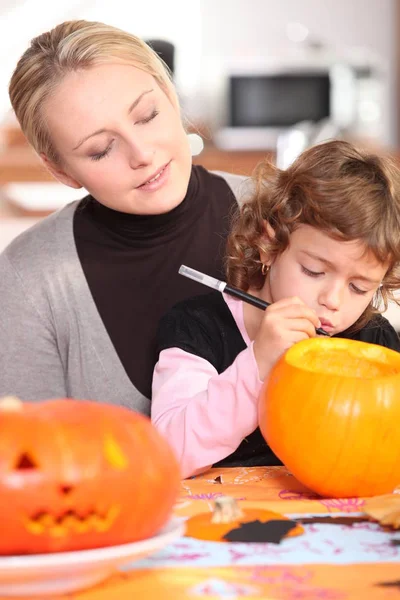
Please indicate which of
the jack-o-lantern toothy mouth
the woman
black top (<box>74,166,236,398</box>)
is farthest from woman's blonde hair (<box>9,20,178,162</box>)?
the jack-o-lantern toothy mouth

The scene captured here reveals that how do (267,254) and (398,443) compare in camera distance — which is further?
(267,254)

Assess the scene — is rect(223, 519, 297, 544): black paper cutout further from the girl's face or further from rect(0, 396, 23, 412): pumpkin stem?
the girl's face

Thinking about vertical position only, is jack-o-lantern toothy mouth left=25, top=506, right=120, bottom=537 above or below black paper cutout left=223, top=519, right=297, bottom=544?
above

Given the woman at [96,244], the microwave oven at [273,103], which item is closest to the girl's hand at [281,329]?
the woman at [96,244]

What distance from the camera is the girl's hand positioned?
41.5 inches

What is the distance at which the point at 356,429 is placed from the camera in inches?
35.1

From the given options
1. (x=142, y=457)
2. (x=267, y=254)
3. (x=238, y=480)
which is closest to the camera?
(x=142, y=457)

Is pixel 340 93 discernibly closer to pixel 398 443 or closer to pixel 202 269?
pixel 202 269

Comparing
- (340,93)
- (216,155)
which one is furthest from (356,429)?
(340,93)

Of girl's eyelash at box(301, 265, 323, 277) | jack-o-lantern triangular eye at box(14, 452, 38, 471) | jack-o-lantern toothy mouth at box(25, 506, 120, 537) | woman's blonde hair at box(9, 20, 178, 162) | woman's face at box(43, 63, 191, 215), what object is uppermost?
woman's blonde hair at box(9, 20, 178, 162)

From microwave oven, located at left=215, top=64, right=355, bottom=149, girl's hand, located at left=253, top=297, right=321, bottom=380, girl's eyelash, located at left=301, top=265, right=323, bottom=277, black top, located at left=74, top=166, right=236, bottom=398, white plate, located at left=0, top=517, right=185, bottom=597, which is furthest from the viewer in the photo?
microwave oven, located at left=215, top=64, right=355, bottom=149

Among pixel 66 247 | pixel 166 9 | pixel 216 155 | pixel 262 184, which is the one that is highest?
pixel 166 9

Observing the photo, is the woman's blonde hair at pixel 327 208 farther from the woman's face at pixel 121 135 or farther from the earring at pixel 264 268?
the woman's face at pixel 121 135

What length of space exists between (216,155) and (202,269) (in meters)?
3.56
